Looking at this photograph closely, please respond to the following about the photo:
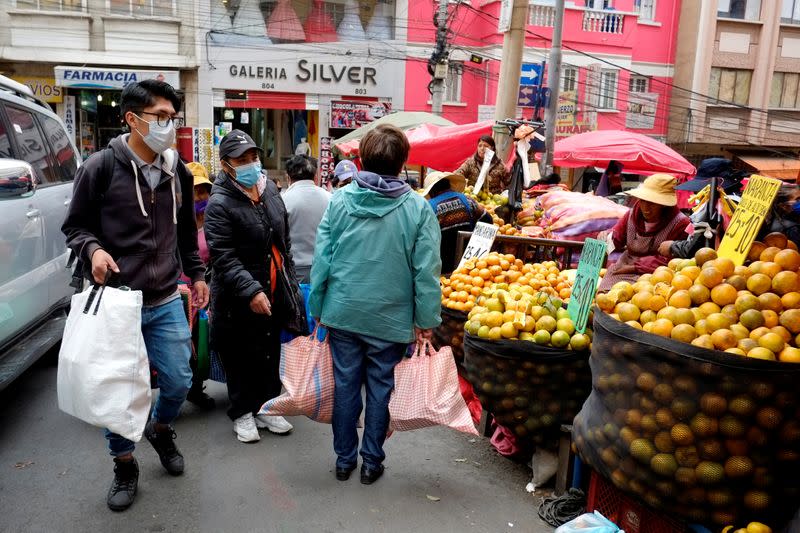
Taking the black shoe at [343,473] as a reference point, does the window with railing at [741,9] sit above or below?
above

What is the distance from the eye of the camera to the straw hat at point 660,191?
440 cm

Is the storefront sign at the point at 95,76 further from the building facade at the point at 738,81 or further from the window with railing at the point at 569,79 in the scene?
the building facade at the point at 738,81

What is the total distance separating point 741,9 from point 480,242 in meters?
27.5

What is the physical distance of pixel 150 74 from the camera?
20516 millimetres

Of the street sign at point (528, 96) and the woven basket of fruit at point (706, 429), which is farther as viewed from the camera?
the street sign at point (528, 96)

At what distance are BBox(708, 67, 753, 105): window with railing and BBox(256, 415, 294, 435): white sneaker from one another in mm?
27479

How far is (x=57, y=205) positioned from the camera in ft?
16.4

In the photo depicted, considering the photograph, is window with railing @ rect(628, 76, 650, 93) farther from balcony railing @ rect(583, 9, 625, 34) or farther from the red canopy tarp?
the red canopy tarp

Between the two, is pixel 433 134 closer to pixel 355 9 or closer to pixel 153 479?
pixel 153 479

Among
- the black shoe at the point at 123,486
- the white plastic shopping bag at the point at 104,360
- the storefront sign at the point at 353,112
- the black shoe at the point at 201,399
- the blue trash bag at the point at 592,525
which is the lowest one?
the black shoe at the point at 201,399

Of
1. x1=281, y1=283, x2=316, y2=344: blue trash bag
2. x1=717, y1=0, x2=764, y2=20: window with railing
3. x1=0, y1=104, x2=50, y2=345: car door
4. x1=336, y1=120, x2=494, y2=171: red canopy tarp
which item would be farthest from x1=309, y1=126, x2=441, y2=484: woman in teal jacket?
x1=717, y1=0, x2=764, y2=20: window with railing

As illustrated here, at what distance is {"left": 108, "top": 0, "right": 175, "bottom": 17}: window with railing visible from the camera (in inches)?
826

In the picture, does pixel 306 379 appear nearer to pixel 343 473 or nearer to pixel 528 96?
pixel 343 473

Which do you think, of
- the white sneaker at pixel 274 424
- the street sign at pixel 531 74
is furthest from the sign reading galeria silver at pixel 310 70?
the white sneaker at pixel 274 424
